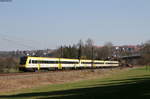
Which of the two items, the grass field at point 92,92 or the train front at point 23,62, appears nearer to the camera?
the grass field at point 92,92

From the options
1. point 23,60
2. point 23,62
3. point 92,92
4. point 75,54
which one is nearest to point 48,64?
point 23,60

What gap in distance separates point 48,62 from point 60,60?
→ 20.5 feet

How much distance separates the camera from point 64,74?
1850 inches

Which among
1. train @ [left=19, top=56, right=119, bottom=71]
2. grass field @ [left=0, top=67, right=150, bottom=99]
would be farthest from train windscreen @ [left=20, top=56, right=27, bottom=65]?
grass field @ [left=0, top=67, right=150, bottom=99]

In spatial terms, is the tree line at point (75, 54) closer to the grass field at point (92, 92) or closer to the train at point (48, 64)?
the train at point (48, 64)

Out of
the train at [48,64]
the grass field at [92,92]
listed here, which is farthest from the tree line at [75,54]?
the grass field at [92,92]

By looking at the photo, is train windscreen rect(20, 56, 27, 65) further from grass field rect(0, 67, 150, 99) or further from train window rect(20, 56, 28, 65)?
grass field rect(0, 67, 150, 99)

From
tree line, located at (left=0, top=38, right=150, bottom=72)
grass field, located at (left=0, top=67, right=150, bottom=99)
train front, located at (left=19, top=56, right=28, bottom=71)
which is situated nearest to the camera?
grass field, located at (left=0, top=67, right=150, bottom=99)

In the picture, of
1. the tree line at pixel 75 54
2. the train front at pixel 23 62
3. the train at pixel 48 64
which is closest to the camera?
the train front at pixel 23 62

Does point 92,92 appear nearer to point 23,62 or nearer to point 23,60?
point 23,62

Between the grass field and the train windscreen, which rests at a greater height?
the train windscreen

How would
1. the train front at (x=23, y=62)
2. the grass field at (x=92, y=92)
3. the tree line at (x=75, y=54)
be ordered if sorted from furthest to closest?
the tree line at (x=75, y=54)
the train front at (x=23, y=62)
the grass field at (x=92, y=92)

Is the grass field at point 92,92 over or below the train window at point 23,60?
below

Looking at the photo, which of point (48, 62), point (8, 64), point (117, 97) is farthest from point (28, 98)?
point (8, 64)
